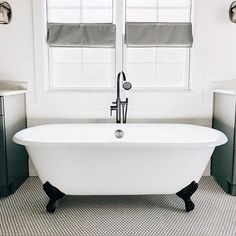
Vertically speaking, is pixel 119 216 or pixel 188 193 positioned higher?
pixel 188 193

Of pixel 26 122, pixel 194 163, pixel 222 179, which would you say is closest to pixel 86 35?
pixel 26 122

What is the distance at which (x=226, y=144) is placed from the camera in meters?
2.61

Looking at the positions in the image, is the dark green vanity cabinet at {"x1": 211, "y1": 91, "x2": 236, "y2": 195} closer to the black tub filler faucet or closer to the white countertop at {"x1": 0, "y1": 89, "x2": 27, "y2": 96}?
the black tub filler faucet

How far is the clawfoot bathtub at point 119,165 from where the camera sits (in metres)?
1.97

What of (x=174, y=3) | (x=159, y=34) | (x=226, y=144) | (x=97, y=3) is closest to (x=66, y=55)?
(x=97, y=3)

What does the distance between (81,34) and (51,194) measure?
1679 mm

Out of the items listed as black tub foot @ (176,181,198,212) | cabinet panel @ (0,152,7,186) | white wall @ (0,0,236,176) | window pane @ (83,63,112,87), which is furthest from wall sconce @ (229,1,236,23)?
cabinet panel @ (0,152,7,186)

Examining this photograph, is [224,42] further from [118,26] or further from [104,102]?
[104,102]

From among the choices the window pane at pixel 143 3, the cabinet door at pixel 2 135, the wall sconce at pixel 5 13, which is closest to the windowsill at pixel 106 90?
the cabinet door at pixel 2 135

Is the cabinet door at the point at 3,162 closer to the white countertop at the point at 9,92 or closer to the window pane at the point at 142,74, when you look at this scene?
the white countertop at the point at 9,92

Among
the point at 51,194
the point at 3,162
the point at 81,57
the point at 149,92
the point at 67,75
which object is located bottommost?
the point at 51,194

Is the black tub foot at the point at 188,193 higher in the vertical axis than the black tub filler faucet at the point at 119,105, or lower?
lower

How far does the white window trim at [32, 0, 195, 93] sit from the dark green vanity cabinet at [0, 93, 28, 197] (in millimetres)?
303

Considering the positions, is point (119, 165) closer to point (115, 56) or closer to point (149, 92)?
point (149, 92)
